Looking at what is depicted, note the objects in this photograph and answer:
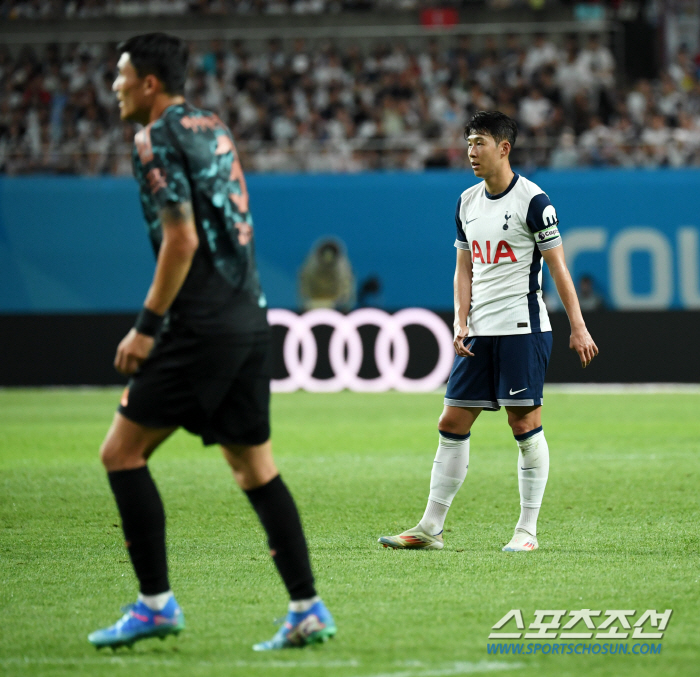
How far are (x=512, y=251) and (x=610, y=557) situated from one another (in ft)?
5.46

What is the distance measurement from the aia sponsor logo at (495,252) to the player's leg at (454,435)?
428 millimetres

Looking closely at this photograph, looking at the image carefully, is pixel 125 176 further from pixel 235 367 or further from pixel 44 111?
pixel 235 367

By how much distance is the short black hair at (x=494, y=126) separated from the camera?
6.07 m

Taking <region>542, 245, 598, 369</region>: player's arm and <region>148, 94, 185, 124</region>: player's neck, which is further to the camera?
<region>542, 245, 598, 369</region>: player's arm

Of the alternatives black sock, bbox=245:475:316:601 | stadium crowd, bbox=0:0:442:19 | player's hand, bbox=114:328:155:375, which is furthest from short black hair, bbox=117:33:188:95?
stadium crowd, bbox=0:0:442:19

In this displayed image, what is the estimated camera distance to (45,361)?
708 inches

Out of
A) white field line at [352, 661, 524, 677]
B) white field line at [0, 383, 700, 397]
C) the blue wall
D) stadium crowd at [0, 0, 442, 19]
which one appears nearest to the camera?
white field line at [352, 661, 524, 677]

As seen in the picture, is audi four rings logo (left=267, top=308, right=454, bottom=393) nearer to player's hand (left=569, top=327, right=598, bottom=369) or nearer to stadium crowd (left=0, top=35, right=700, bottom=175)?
stadium crowd (left=0, top=35, right=700, bottom=175)

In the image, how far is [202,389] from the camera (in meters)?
4.08

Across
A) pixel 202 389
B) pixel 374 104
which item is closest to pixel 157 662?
pixel 202 389

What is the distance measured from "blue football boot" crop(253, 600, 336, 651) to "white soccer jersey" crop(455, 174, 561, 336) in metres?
2.39

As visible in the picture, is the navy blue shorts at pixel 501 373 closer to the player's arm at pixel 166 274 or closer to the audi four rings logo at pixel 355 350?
the player's arm at pixel 166 274

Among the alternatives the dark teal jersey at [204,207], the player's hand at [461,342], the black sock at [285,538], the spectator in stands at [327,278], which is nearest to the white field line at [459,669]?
the black sock at [285,538]

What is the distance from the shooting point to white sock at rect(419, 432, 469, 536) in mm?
6176
